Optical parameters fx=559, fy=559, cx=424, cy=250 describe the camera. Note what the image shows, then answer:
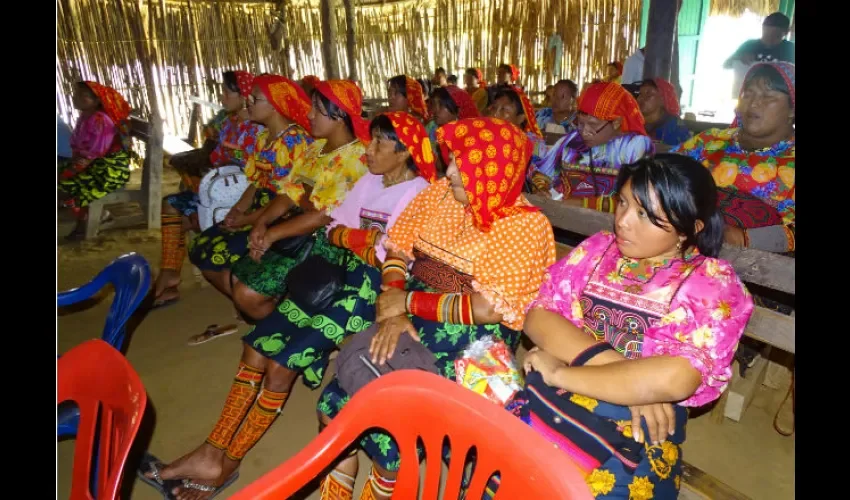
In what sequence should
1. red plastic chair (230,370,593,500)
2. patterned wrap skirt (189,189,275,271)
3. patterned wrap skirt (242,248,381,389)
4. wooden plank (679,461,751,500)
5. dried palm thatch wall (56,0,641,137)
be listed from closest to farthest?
red plastic chair (230,370,593,500) < wooden plank (679,461,751,500) < patterned wrap skirt (242,248,381,389) < patterned wrap skirt (189,189,275,271) < dried palm thatch wall (56,0,641,137)

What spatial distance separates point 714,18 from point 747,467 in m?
9.07

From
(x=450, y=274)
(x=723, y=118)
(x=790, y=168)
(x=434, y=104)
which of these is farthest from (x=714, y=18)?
(x=450, y=274)

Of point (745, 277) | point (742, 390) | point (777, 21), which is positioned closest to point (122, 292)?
point (745, 277)

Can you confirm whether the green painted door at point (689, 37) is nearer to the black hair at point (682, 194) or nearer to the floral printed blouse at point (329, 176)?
the floral printed blouse at point (329, 176)

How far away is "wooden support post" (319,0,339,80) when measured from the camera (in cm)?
867

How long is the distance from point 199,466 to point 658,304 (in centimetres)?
196

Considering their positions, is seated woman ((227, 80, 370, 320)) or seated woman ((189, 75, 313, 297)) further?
seated woman ((189, 75, 313, 297))

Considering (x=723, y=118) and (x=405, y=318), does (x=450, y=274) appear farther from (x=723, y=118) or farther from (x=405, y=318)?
(x=723, y=118)

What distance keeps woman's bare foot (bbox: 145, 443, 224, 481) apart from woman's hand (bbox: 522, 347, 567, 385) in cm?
149

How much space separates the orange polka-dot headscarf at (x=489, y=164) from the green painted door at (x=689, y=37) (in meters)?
8.64

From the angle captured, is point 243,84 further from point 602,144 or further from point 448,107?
point 602,144

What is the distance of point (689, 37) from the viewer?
9508 millimetres

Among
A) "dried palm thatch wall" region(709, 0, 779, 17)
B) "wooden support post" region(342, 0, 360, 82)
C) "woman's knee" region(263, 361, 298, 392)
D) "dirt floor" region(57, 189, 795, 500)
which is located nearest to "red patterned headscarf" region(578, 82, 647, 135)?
"dirt floor" region(57, 189, 795, 500)

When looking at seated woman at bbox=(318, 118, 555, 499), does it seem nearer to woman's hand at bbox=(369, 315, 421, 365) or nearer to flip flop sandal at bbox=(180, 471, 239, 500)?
woman's hand at bbox=(369, 315, 421, 365)
